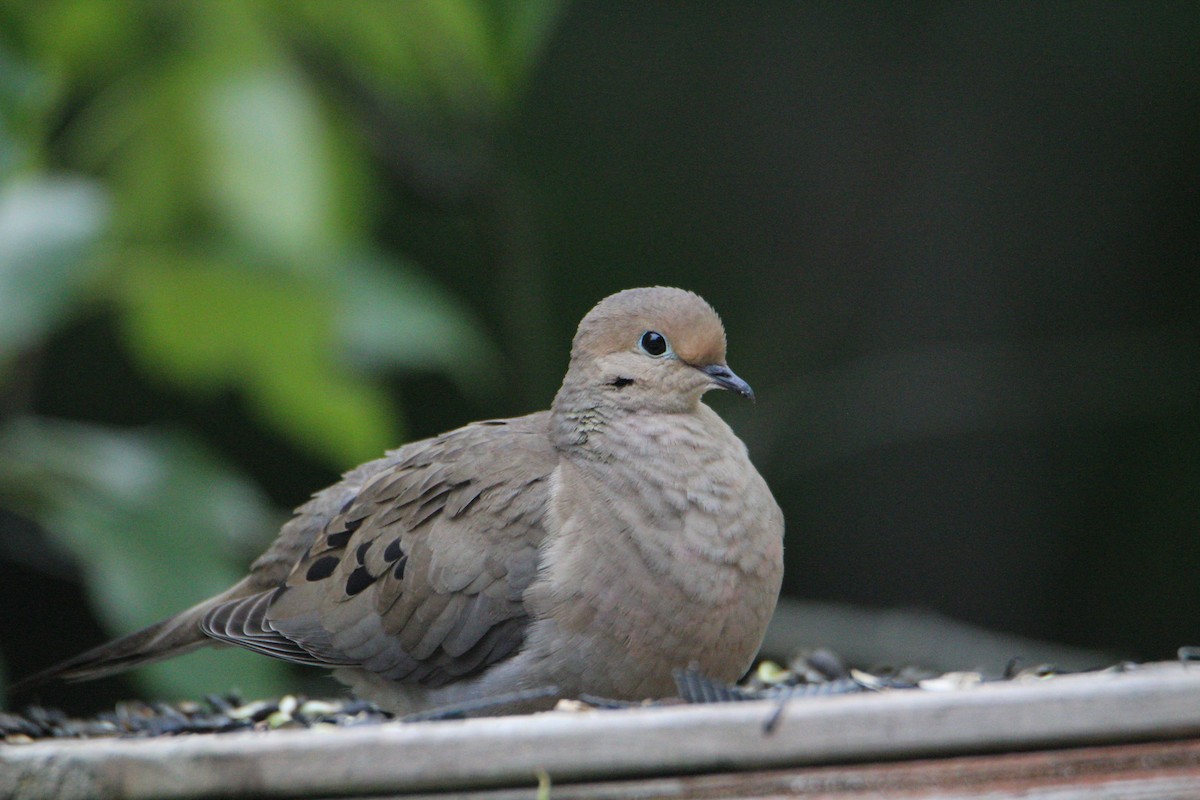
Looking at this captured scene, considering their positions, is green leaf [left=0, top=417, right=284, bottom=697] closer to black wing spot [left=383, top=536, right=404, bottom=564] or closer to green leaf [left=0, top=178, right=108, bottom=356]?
green leaf [left=0, top=178, right=108, bottom=356]

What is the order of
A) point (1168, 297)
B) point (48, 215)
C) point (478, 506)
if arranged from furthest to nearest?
point (1168, 297) < point (48, 215) < point (478, 506)

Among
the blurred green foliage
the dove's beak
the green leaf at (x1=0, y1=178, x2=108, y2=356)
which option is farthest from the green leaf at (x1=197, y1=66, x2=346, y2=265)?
the dove's beak

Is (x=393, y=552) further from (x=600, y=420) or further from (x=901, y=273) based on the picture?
(x=901, y=273)

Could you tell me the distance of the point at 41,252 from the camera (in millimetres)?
2988

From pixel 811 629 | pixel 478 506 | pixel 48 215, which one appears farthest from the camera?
pixel 811 629

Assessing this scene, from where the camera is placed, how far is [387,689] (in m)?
2.78

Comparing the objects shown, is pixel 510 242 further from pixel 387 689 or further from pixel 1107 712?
pixel 1107 712

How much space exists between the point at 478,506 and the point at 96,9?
150 centimetres

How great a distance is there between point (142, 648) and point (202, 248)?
0.96m

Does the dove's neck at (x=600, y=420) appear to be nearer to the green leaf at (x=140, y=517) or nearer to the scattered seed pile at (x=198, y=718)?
the scattered seed pile at (x=198, y=718)

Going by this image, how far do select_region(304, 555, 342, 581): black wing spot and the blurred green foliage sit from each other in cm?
36

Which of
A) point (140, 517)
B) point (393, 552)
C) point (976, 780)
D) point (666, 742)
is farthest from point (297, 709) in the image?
point (976, 780)

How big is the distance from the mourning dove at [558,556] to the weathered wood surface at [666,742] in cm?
92

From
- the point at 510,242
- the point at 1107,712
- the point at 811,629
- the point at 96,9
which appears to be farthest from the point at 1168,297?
the point at 1107,712
